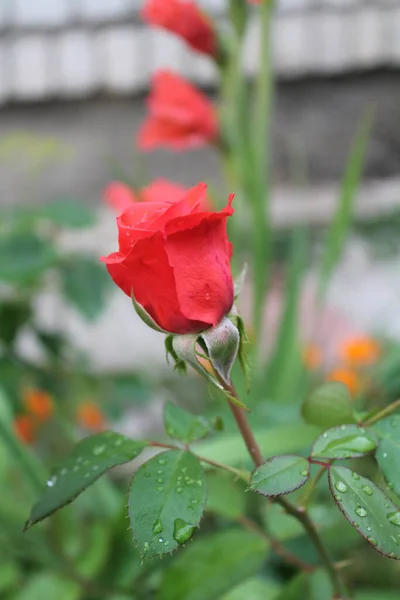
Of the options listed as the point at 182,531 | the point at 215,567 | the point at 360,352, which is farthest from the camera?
the point at 360,352

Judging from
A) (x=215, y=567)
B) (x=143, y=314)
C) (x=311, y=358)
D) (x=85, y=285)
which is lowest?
(x=311, y=358)

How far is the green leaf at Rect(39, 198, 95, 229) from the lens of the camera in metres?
0.72

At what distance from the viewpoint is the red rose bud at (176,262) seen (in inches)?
10.7

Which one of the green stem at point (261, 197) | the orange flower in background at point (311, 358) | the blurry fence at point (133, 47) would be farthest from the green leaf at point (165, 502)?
the blurry fence at point (133, 47)

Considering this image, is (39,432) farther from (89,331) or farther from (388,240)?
(388,240)

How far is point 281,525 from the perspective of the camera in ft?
1.56

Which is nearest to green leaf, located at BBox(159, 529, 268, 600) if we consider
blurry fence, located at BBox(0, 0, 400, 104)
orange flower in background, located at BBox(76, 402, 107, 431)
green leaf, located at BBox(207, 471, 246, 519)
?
green leaf, located at BBox(207, 471, 246, 519)

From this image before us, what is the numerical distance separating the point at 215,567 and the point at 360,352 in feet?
2.13

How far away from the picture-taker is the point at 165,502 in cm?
28

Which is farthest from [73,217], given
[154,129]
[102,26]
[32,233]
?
[102,26]

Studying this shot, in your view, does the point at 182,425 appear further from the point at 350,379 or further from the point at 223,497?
the point at 350,379

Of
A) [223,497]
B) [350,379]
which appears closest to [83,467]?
[223,497]

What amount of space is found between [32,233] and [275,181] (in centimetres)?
136

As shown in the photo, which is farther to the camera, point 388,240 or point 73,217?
point 388,240
